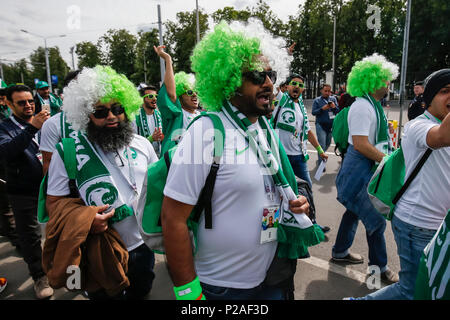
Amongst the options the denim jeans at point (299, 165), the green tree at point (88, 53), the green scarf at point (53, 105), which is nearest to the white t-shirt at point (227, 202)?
the denim jeans at point (299, 165)

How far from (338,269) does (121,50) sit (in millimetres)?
55639

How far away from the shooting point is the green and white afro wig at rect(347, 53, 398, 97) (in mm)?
3176

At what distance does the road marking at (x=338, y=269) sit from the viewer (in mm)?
3127

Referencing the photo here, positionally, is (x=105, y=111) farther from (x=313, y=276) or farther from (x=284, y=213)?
(x=313, y=276)

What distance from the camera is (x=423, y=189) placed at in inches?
76.7

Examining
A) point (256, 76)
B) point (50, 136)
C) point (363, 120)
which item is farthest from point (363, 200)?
point (50, 136)

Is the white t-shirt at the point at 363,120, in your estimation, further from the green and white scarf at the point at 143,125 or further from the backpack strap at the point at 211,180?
the green and white scarf at the point at 143,125

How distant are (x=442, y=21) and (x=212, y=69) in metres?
36.7

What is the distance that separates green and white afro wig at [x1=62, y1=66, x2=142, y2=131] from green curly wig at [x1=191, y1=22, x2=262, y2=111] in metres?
0.99

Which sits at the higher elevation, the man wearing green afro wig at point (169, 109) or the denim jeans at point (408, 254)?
the man wearing green afro wig at point (169, 109)

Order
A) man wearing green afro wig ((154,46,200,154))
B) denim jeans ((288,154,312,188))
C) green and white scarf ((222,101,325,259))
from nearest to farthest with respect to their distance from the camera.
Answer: green and white scarf ((222,101,325,259)) < man wearing green afro wig ((154,46,200,154)) < denim jeans ((288,154,312,188))

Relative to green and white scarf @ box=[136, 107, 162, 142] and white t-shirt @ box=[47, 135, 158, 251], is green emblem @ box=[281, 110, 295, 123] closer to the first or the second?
green and white scarf @ box=[136, 107, 162, 142]

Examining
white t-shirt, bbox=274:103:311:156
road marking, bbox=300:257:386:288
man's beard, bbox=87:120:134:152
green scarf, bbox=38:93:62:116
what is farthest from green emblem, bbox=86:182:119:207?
green scarf, bbox=38:93:62:116

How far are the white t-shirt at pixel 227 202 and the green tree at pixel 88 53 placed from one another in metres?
58.6
